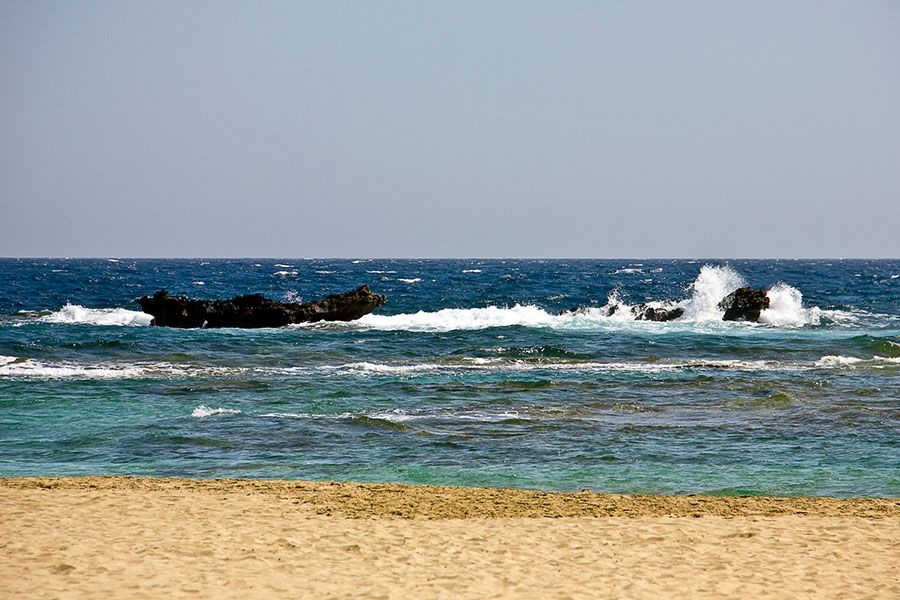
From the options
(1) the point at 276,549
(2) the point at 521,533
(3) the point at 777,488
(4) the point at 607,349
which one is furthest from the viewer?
(4) the point at 607,349

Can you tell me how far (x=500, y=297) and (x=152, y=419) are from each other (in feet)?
135

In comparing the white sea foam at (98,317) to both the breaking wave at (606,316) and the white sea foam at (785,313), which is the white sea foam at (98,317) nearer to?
the breaking wave at (606,316)

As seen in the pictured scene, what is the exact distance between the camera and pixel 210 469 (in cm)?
1373

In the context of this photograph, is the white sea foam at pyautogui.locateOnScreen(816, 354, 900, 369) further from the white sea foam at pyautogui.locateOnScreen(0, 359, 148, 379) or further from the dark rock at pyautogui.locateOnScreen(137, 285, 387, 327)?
the dark rock at pyautogui.locateOnScreen(137, 285, 387, 327)

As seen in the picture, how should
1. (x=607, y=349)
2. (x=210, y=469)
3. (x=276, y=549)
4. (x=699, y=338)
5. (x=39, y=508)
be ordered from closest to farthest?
(x=276, y=549), (x=39, y=508), (x=210, y=469), (x=607, y=349), (x=699, y=338)

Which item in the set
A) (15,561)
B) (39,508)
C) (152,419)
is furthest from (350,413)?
(15,561)

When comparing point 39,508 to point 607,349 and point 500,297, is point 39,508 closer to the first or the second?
point 607,349

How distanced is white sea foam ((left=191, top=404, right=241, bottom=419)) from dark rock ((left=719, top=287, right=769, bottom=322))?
28251mm

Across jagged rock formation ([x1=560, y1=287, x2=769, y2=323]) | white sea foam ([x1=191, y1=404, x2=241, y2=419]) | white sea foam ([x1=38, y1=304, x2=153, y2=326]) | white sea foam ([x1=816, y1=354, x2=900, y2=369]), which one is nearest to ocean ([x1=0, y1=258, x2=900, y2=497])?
white sea foam ([x1=191, y1=404, x2=241, y2=419])

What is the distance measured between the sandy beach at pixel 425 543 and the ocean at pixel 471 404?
1.70m

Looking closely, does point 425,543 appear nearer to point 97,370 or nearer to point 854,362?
point 97,370

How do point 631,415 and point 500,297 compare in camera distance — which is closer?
point 631,415

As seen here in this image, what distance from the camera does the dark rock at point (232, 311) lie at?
36.5 metres

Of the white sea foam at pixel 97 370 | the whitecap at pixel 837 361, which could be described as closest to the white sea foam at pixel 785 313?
the whitecap at pixel 837 361
